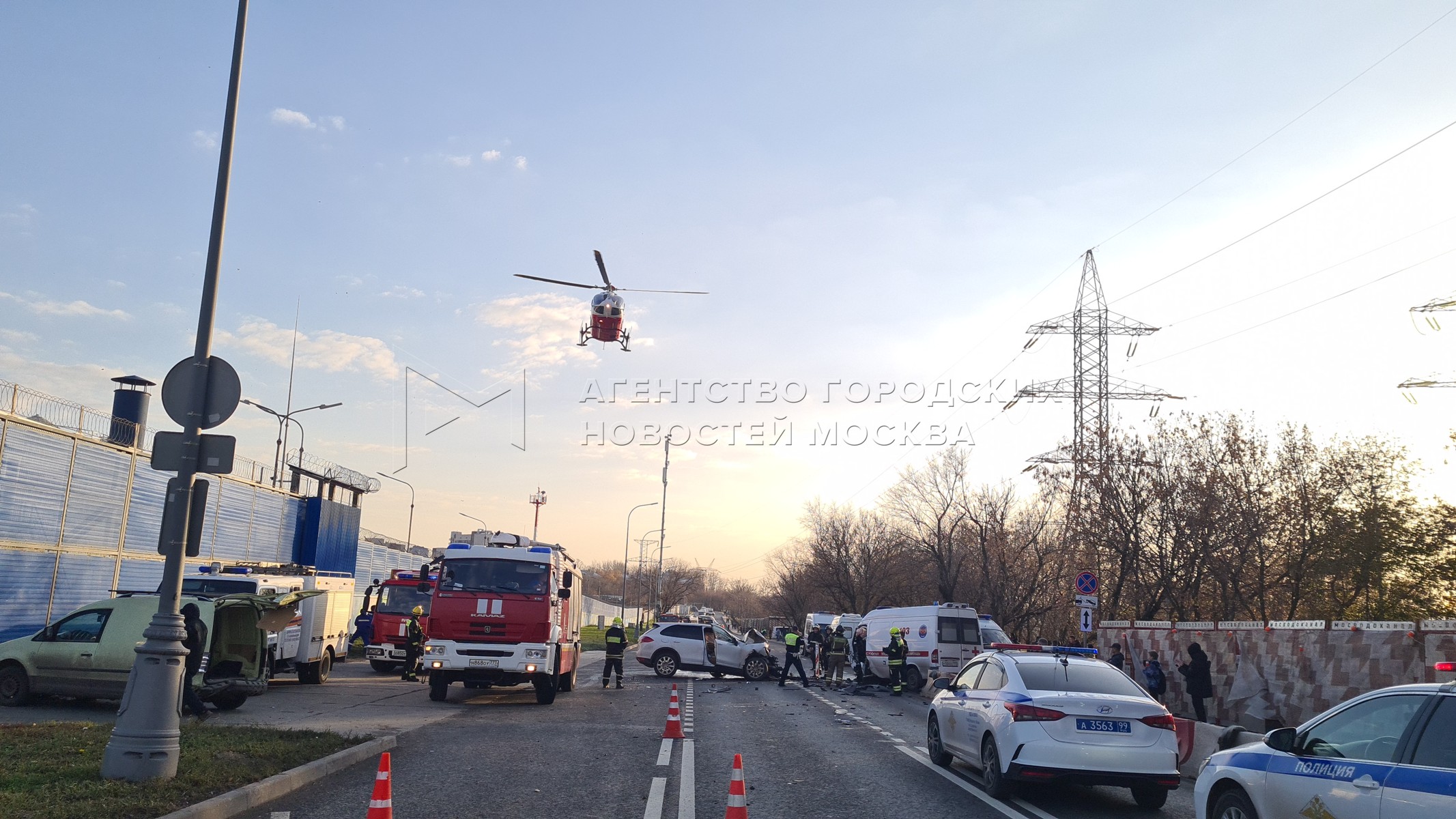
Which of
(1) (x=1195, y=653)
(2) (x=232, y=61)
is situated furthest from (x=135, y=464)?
(1) (x=1195, y=653)

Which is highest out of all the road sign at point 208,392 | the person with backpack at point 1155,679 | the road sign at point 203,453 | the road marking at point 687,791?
the road sign at point 208,392

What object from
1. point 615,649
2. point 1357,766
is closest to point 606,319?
point 615,649

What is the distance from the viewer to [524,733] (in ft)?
48.6

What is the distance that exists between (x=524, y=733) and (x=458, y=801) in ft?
18.6

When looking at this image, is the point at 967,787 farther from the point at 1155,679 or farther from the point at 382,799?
the point at 1155,679

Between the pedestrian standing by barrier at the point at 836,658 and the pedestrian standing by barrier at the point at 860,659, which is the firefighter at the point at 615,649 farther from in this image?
the pedestrian standing by barrier at the point at 860,659

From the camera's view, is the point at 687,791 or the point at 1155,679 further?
the point at 1155,679

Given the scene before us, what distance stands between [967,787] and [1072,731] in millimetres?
1725

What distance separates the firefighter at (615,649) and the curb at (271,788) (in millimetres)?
12807

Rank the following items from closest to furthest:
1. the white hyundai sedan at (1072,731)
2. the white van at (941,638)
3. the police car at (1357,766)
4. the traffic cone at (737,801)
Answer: the police car at (1357,766)
the traffic cone at (737,801)
the white hyundai sedan at (1072,731)
the white van at (941,638)

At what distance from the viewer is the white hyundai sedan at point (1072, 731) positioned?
374 inches

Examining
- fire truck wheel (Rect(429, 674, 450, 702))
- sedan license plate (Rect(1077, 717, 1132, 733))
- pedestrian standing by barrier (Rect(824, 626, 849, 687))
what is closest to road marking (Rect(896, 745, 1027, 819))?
sedan license plate (Rect(1077, 717, 1132, 733))

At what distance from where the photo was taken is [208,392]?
9.87 meters

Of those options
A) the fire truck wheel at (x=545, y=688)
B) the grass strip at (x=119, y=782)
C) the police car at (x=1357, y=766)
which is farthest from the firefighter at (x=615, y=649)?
the police car at (x=1357, y=766)
